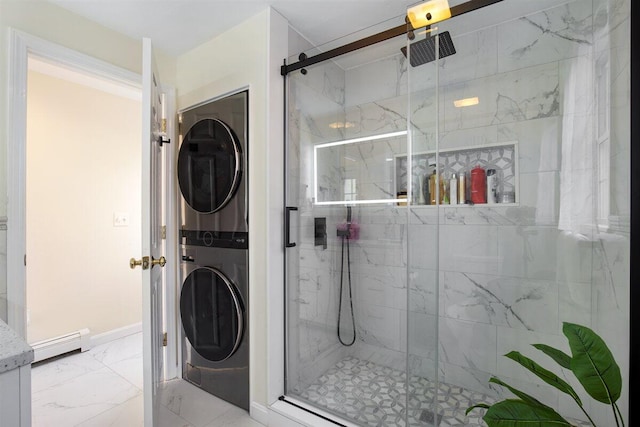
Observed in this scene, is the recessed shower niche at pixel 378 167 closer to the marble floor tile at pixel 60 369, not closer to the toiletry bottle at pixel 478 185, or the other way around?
the toiletry bottle at pixel 478 185

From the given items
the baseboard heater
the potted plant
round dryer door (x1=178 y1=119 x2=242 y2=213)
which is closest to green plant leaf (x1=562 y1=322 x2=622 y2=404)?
the potted plant

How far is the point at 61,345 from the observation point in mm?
2469

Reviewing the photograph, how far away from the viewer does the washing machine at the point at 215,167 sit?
6.18ft

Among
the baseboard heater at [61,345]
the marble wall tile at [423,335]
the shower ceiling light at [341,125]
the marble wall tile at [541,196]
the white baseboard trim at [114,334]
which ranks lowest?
the white baseboard trim at [114,334]

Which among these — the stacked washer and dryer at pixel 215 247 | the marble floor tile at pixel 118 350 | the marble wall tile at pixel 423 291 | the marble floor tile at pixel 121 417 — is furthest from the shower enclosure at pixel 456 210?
the marble floor tile at pixel 118 350

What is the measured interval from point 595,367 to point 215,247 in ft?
6.08

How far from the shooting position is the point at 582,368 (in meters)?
0.84

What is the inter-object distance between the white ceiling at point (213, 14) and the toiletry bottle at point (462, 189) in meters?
0.95

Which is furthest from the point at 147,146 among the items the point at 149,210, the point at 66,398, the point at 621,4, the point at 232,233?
the point at 621,4

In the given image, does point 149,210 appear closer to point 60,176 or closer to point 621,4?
point 60,176

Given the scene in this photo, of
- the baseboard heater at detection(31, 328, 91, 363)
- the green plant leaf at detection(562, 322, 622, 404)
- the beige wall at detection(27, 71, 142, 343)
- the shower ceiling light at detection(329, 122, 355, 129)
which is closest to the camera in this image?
the green plant leaf at detection(562, 322, 622, 404)

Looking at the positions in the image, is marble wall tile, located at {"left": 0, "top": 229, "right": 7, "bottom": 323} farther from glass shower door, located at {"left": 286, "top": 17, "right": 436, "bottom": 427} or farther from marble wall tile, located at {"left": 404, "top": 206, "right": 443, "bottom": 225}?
marble wall tile, located at {"left": 404, "top": 206, "right": 443, "bottom": 225}

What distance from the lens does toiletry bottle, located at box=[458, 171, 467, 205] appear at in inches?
74.0

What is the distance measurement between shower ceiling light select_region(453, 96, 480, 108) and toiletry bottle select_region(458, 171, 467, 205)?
1.32 ft
